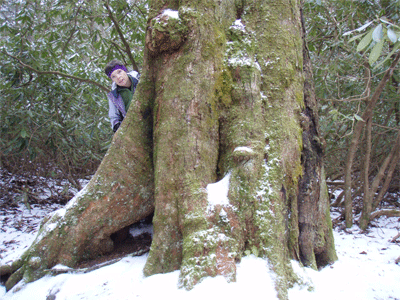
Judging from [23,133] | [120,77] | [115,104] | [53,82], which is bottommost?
[23,133]

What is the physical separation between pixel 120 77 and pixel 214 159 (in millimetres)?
1440

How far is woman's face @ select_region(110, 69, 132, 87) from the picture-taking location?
2.80 m

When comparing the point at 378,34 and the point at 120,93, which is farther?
the point at 120,93

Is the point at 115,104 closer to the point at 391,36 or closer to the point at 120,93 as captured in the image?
the point at 120,93

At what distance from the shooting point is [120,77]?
9.27 ft

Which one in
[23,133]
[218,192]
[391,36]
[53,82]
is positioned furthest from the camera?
[53,82]

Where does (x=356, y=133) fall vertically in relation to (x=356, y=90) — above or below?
below

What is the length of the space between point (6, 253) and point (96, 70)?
2.81 meters

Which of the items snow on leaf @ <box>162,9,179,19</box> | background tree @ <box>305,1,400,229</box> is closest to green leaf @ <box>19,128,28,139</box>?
snow on leaf @ <box>162,9,179,19</box>

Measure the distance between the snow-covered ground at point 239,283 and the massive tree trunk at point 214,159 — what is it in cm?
8

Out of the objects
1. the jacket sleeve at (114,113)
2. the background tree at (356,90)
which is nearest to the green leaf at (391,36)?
the background tree at (356,90)

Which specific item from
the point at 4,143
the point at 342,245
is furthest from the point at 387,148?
the point at 4,143

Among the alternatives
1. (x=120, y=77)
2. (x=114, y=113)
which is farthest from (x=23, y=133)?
(x=120, y=77)

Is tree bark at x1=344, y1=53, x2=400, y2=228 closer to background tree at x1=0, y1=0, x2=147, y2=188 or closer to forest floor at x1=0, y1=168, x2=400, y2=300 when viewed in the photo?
forest floor at x1=0, y1=168, x2=400, y2=300
